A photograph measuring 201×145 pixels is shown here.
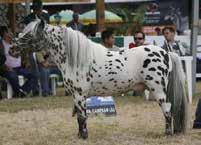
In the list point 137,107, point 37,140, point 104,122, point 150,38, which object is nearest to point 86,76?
point 37,140

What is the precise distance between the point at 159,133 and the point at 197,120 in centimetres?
76

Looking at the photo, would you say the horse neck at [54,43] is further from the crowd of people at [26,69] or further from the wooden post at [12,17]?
the wooden post at [12,17]

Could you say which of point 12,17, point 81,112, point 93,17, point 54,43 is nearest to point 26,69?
point 12,17

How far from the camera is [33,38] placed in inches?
338

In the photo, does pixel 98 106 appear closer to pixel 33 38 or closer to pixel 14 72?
pixel 33 38

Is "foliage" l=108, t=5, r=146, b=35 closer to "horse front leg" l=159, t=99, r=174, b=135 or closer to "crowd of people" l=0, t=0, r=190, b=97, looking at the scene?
"crowd of people" l=0, t=0, r=190, b=97

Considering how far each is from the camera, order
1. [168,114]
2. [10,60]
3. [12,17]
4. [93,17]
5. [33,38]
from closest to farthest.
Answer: [33,38], [168,114], [10,60], [12,17], [93,17]

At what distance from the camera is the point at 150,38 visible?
739 inches

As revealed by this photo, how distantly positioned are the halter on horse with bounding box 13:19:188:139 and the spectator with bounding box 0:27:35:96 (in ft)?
19.1

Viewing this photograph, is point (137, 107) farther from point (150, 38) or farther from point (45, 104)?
point (150, 38)

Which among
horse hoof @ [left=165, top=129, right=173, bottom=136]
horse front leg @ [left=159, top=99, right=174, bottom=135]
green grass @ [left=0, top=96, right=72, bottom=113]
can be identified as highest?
horse front leg @ [left=159, top=99, right=174, bottom=135]

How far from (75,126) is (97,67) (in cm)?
167

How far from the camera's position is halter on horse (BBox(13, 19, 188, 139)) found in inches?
336

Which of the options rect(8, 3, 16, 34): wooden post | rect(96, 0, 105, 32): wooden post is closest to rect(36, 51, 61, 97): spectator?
rect(96, 0, 105, 32): wooden post
